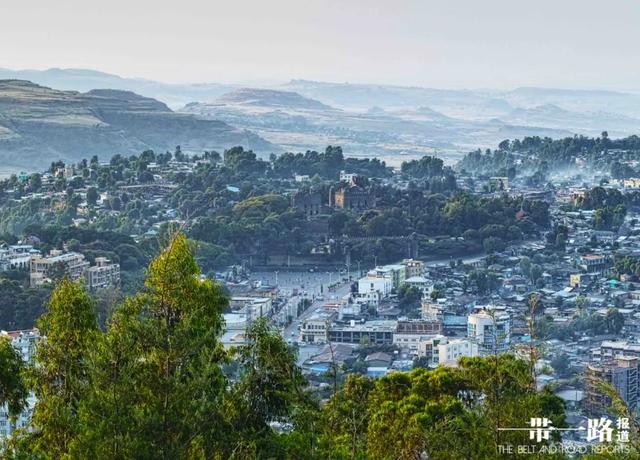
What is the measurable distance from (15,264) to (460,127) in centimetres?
7682

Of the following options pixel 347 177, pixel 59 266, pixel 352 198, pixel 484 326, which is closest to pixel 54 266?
pixel 59 266

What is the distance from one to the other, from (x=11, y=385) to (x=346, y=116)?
94.4 metres

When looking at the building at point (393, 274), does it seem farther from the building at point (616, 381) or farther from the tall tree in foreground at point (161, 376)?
the tall tree in foreground at point (161, 376)

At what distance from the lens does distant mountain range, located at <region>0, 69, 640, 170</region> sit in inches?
2680

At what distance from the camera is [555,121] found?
115312mm

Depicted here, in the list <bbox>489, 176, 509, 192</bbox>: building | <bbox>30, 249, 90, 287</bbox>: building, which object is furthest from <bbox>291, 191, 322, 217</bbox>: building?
<bbox>30, 249, 90, 287</bbox>: building

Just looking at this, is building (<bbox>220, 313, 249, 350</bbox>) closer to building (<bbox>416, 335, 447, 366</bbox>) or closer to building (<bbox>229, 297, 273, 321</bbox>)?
building (<bbox>229, 297, 273, 321</bbox>)

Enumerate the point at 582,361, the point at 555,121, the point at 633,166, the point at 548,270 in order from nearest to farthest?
the point at 582,361 < the point at 548,270 < the point at 633,166 < the point at 555,121

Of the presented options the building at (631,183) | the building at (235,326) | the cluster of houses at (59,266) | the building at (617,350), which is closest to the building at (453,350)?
the building at (617,350)

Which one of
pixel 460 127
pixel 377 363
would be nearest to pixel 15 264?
pixel 377 363

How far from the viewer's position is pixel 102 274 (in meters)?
27.3

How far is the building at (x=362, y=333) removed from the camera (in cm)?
2355

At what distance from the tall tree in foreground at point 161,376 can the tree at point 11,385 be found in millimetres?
630

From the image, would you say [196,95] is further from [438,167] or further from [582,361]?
[582,361]
